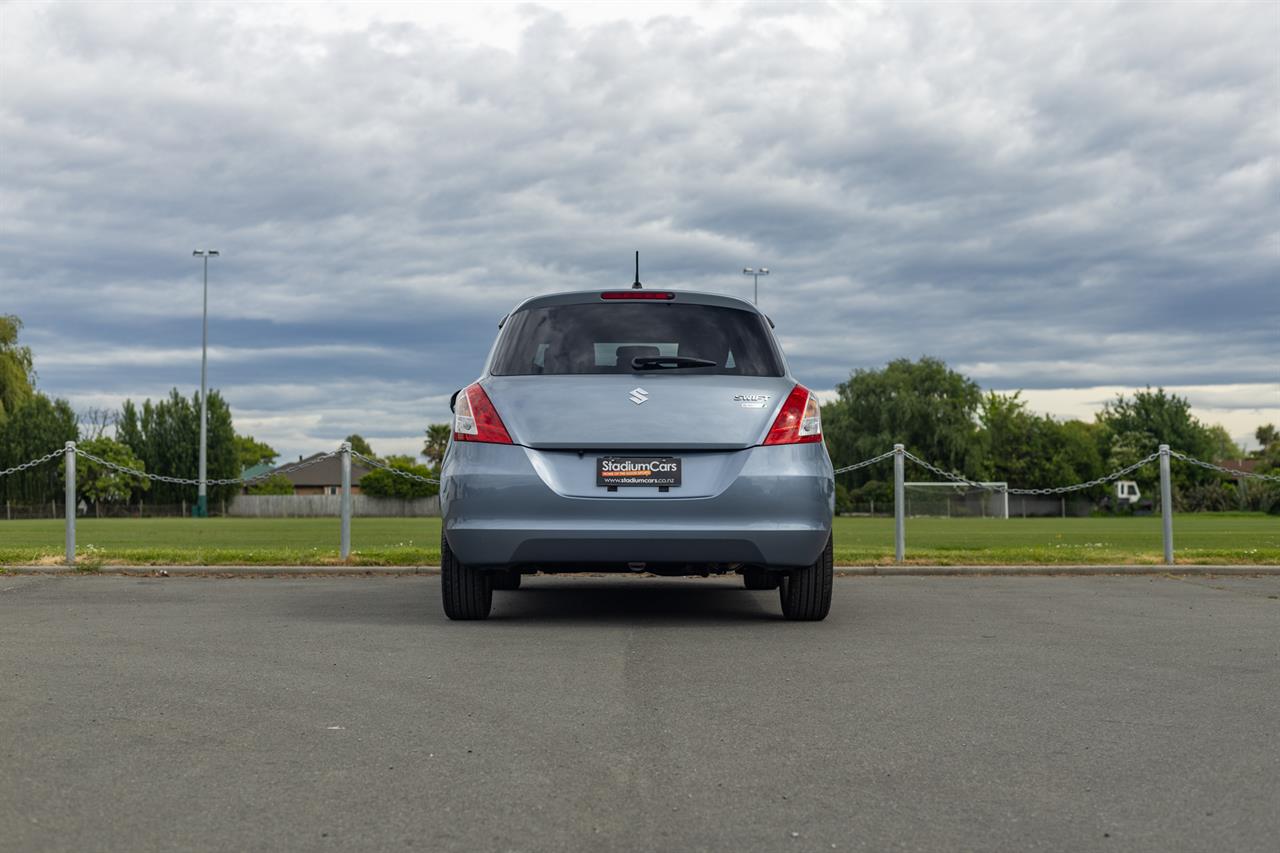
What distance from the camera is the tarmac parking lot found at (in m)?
3.39

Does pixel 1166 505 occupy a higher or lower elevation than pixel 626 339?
lower

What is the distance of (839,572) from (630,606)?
373 centimetres

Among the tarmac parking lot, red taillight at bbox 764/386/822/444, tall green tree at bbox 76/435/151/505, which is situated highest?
tall green tree at bbox 76/435/151/505

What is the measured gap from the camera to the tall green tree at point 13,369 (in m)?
61.1

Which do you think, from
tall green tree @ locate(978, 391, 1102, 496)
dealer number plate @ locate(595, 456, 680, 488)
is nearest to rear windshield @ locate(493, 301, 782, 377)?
dealer number plate @ locate(595, 456, 680, 488)

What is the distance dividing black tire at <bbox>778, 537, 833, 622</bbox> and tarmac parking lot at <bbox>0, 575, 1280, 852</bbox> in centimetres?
12

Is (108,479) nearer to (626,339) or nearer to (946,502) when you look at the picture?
(946,502)

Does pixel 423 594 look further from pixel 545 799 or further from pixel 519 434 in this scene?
pixel 545 799

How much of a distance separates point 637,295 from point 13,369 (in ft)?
201

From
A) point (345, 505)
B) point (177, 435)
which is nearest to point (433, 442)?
point (177, 435)

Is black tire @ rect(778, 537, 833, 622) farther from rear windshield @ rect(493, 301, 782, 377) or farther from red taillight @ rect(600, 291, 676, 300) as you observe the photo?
red taillight @ rect(600, 291, 676, 300)

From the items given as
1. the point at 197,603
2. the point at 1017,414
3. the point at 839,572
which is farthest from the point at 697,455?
the point at 1017,414

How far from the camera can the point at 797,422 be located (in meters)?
7.18

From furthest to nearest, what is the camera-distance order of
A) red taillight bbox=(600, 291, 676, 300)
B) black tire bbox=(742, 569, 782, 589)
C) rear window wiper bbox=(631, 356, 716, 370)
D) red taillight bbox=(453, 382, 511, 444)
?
black tire bbox=(742, 569, 782, 589) < red taillight bbox=(600, 291, 676, 300) < rear window wiper bbox=(631, 356, 716, 370) < red taillight bbox=(453, 382, 511, 444)
